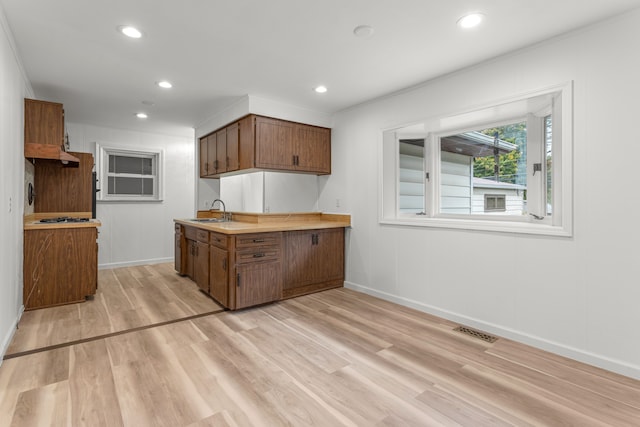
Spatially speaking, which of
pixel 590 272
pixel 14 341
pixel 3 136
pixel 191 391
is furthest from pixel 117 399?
pixel 590 272

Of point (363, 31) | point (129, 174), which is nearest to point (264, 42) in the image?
point (363, 31)

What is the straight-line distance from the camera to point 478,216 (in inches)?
125

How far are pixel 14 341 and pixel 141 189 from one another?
12.2ft

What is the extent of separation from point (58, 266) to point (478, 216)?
444 centimetres

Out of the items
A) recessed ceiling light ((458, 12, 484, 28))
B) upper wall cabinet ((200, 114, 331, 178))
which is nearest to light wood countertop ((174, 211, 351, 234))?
upper wall cabinet ((200, 114, 331, 178))

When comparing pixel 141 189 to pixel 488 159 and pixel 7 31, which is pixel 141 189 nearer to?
pixel 7 31

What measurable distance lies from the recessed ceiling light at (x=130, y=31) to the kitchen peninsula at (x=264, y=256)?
179 centimetres

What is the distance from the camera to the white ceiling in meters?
2.10

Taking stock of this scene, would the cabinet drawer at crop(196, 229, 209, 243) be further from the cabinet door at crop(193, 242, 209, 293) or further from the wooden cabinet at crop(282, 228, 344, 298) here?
the wooden cabinet at crop(282, 228, 344, 298)

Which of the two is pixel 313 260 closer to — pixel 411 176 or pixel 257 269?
pixel 257 269

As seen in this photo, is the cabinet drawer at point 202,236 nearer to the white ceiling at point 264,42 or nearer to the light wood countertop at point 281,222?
the light wood countertop at point 281,222

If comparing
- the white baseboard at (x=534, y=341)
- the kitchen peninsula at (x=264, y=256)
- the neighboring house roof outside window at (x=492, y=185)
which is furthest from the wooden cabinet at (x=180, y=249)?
the neighboring house roof outside window at (x=492, y=185)

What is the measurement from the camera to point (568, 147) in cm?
236

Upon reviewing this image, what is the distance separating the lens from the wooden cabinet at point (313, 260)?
3.78 metres
